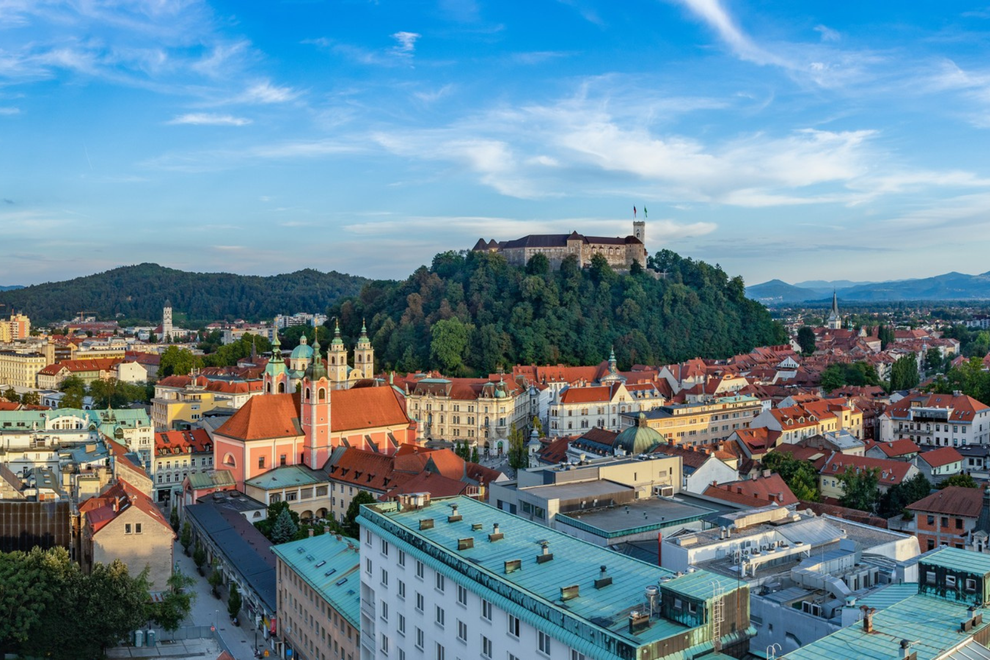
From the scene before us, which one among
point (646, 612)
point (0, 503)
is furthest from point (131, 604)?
point (646, 612)

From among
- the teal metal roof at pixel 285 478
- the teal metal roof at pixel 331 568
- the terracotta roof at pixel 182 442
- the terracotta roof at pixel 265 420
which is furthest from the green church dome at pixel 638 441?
the terracotta roof at pixel 182 442

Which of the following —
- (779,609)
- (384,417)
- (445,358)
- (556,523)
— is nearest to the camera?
(779,609)

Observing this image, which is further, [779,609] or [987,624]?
[779,609]

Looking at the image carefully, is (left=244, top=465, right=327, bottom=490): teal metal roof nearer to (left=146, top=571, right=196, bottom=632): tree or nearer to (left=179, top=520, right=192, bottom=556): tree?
(left=179, top=520, right=192, bottom=556): tree

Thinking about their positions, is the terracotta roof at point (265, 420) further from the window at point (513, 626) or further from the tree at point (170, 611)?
the window at point (513, 626)

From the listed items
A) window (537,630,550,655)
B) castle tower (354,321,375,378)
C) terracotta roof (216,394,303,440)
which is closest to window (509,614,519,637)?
window (537,630,550,655)

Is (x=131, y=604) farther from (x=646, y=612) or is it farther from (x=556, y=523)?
(x=646, y=612)

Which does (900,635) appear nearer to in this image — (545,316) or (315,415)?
(315,415)
